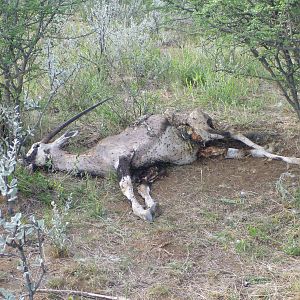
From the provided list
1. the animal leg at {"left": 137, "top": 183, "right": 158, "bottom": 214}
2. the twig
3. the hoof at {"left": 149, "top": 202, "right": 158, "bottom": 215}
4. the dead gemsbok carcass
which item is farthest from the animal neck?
the twig

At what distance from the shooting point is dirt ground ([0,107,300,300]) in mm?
3434

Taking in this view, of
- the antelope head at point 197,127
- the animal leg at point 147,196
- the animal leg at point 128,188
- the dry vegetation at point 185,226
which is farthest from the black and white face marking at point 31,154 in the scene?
the antelope head at point 197,127

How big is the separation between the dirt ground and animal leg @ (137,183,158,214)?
8 centimetres

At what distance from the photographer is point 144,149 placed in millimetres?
4719

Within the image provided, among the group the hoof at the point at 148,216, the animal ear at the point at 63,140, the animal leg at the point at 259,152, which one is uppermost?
the animal ear at the point at 63,140

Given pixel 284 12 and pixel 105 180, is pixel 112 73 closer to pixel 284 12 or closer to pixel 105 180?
pixel 105 180

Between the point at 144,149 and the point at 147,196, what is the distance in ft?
1.47

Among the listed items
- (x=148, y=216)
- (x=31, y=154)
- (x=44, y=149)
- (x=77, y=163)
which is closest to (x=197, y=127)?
(x=77, y=163)

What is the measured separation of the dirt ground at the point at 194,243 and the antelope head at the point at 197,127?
9.5 inches

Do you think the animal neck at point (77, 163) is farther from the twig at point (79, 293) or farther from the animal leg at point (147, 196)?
the twig at point (79, 293)

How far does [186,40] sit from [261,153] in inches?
154

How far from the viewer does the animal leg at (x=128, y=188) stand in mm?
4152

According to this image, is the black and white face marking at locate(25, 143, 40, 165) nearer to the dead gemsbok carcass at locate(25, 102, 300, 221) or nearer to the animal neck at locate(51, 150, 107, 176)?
the dead gemsbok carcass at locate(25, 102, 300, 221)

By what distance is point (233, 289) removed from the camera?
3379 millimetres
